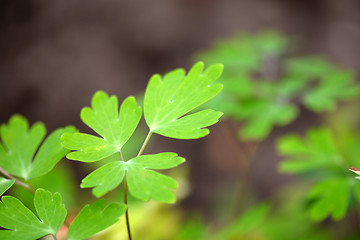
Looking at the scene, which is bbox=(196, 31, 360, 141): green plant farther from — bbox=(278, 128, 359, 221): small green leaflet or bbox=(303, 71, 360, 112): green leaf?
bbox=(278, 128, 359, 221): small green leaflet

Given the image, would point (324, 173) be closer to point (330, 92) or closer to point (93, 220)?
point (330, 92)

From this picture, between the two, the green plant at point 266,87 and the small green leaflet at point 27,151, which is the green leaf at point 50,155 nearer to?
the small green leaflet at point 27,151

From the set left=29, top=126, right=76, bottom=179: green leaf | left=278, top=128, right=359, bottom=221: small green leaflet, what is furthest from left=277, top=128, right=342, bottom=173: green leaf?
left=29, top=126, right=76, bottom=179: green leaf

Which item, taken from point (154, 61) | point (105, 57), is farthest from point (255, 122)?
point (105, 57)

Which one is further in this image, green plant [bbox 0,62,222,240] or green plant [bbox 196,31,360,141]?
green plant [bbox 196,31,360,141]

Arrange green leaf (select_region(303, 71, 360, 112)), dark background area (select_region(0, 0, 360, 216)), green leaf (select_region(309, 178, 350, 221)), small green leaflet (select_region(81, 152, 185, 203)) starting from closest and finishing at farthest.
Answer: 1. small green leaflet (select_region(81, 152, 185, 203))
2. green leaf (select_region(309, 178, 350, 221))
3. green leaf (select_region(303, 71, 360, 112))
4. dark background area (select_region(0, 0, 360, 216))

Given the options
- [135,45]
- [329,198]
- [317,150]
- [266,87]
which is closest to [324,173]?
[317,150]

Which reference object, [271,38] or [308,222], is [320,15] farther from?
[308,222]
